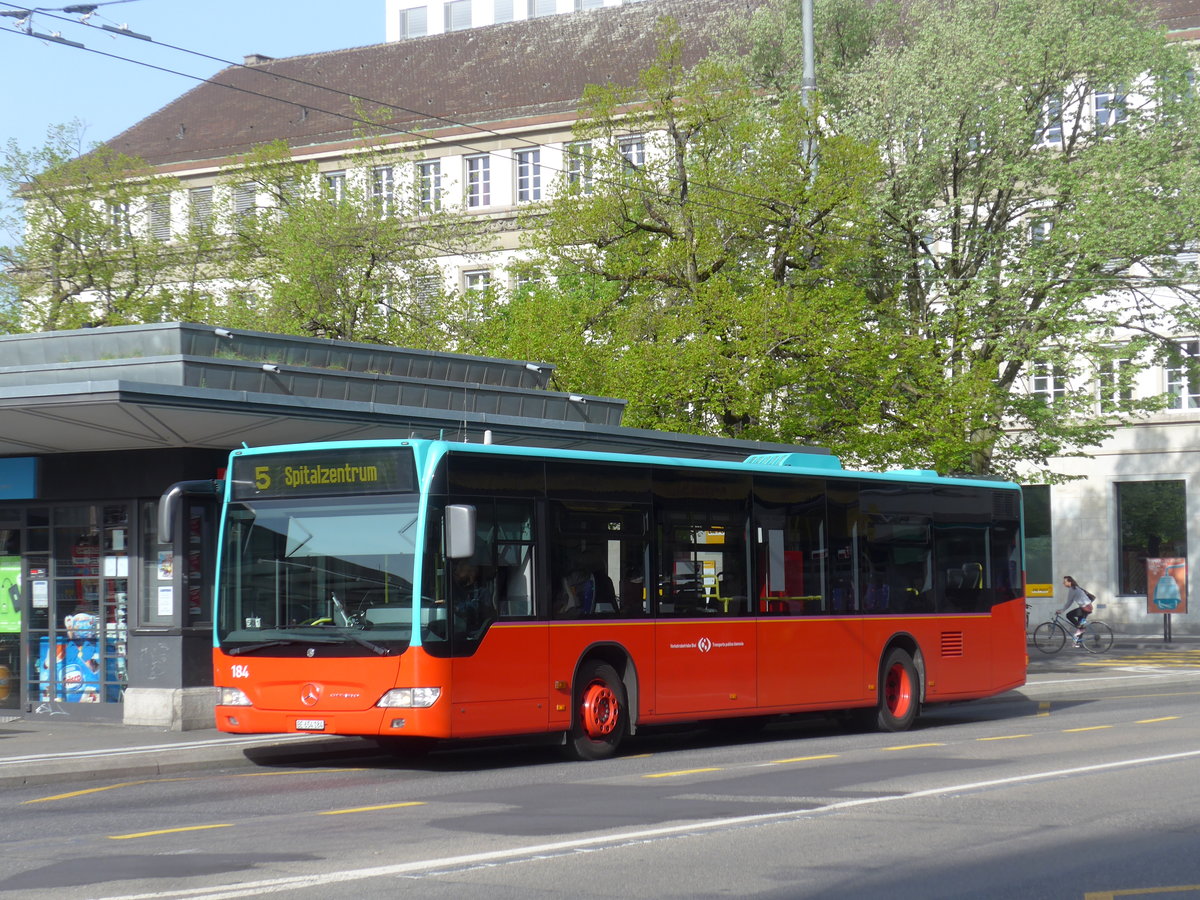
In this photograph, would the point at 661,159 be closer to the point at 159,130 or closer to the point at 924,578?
the point at 924,578

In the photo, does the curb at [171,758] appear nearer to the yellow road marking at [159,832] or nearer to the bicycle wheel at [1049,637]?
the yellow road marking at [159,832]

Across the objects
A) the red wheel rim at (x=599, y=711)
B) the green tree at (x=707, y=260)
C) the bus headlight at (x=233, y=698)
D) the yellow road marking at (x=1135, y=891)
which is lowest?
the yellow road marking at (x=1135, y=891)

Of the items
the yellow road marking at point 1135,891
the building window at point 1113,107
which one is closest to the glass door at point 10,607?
the yellow road marking at point 1135,891

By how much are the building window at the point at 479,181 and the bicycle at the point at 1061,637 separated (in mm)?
26980

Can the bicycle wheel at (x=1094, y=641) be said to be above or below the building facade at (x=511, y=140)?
below

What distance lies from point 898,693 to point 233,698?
7.97 metres

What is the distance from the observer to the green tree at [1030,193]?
103 ft

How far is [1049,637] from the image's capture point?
36.0 meters

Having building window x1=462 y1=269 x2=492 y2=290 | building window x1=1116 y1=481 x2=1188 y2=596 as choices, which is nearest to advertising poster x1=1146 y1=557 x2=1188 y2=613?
building window x1=1116 y1=481 x2=1188 y2=596

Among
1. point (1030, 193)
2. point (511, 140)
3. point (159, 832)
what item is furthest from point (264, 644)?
point (511, 140)

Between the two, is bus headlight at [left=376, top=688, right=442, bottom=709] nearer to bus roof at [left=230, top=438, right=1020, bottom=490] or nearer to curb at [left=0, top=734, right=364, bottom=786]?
bus roof at [left=230, top=438, right=1020, bottom=490]

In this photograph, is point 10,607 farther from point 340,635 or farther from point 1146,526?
point 1146,526

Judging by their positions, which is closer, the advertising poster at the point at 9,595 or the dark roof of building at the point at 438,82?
the advertising poster at the point at 9,595

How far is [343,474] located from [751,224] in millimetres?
15576
